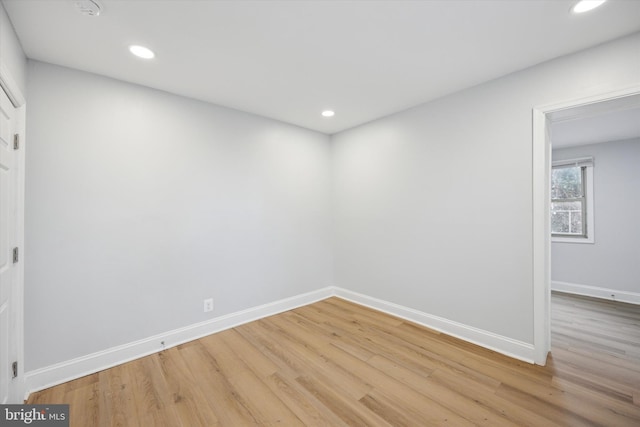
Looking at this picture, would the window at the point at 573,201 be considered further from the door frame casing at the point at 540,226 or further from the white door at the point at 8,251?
the white door at the point at 8,251

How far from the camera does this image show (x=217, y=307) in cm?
288

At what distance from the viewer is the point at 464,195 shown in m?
2.64

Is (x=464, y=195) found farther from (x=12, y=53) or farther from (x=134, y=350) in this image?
(x=12, y=53)

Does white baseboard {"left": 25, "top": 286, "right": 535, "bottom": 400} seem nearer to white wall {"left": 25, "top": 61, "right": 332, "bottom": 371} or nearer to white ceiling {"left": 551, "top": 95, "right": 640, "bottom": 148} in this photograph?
white wall {"left": 25, "top": 61, "right": 332, "bottom": 371}

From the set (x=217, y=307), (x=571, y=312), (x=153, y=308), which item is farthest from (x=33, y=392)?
(x=571, y=312)

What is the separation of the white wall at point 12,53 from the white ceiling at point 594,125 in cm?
382

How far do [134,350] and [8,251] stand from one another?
49.3 inches

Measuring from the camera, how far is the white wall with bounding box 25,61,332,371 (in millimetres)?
2025

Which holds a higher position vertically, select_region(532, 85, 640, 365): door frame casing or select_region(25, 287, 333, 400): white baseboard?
select_region(532, 85, 640, 365): door frame casing

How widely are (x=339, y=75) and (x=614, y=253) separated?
490 centimetres

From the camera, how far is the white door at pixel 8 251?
1.54 meters

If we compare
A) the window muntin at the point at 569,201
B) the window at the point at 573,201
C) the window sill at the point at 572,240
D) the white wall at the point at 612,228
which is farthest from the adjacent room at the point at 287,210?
the window sill at the point at 572,240

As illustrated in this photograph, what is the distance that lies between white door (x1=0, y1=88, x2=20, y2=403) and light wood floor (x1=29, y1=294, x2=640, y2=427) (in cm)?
43

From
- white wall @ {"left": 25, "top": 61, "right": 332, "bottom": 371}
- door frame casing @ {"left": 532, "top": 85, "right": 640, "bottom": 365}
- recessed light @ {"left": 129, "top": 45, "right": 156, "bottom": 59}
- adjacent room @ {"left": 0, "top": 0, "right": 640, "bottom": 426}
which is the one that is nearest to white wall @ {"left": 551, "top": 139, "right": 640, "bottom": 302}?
adjacent room @ {"left": 0, "top": 0, "right": 640, "bottom": 426}
